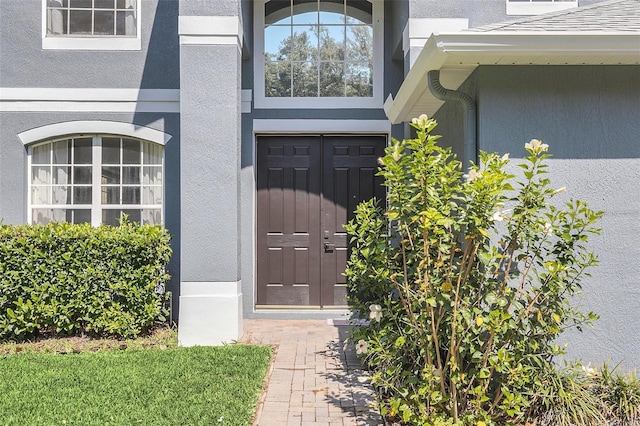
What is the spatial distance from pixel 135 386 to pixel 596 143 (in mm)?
4429

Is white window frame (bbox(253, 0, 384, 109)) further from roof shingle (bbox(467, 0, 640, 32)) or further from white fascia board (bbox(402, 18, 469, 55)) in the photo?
roof shingle (bbox(467, 0, 640, 32))

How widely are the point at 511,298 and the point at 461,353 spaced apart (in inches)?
19.8

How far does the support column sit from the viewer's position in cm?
624

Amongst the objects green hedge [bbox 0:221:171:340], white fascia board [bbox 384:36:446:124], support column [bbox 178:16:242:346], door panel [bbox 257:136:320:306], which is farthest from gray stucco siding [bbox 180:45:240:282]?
white fascia board [bbox 384:36:446:124]

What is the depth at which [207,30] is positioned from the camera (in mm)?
6336

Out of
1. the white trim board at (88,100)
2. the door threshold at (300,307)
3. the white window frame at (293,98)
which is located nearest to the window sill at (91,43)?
the white trim board at (88,100)

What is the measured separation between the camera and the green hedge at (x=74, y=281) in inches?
251

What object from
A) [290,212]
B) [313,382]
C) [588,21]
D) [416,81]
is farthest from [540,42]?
[290,212]

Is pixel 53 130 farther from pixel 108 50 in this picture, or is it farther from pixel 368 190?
pixel 368 190

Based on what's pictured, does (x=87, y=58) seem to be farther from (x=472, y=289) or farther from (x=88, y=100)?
(x=472, y=289)

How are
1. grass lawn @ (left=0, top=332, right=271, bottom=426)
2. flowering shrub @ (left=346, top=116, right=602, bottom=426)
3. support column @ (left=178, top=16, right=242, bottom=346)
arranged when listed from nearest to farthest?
1. flowering shrub @ (left=346, top=116, right=602, bottom=426)
2. grass lawn @ (left=0, top=332, right=271, bottom=426)
3. support column @ (left=178, top=16, right=242, bottom=346)

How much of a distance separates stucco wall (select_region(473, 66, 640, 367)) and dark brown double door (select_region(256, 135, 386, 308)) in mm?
3615

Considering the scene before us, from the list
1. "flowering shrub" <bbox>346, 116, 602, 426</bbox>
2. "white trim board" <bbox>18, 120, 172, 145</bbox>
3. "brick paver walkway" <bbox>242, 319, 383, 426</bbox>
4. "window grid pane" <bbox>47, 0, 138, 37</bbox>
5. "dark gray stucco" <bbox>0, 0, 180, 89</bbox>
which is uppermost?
"window grid pane" <bbox>47, 0, 138, 37</bbox>

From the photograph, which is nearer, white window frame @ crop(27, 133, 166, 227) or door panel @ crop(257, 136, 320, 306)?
white window frame @ crop(27, 133, 166, 227)
